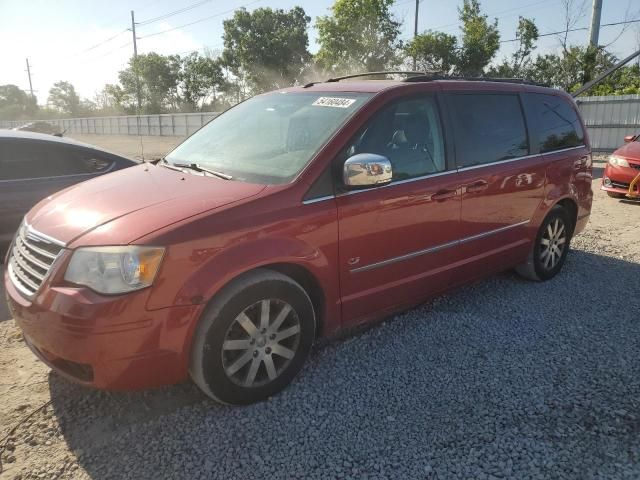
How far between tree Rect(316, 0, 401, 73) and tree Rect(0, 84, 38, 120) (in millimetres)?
64469

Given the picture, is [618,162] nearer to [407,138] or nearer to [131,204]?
[407,138]

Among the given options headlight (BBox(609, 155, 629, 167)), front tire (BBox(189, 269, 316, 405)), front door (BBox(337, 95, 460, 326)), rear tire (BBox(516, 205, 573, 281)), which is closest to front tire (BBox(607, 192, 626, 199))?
headlight (BBox(609, 155, 629, 167))

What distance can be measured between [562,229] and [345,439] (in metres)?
3.41

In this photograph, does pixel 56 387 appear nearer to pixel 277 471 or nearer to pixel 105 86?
pixel 277 471

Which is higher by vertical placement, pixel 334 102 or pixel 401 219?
pixel 334 102

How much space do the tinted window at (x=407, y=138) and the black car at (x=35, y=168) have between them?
3274mm

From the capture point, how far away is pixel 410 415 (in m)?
2.71

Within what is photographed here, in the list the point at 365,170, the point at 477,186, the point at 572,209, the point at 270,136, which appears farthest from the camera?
the point at 572,209

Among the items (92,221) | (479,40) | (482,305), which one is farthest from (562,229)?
(479,40)

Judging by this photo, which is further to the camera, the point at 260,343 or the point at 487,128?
the point at 487,128

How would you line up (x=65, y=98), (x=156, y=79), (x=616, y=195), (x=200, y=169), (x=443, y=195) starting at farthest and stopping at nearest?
(x=65, y=98)
(x=156, y=79)
(x=616, y=195)
(x=443, y=195)
(x=200, y=169)

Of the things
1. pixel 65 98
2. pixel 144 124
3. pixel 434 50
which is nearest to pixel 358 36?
pixel 434 50

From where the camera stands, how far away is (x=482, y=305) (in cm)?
420

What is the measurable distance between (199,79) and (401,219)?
49.8 m
